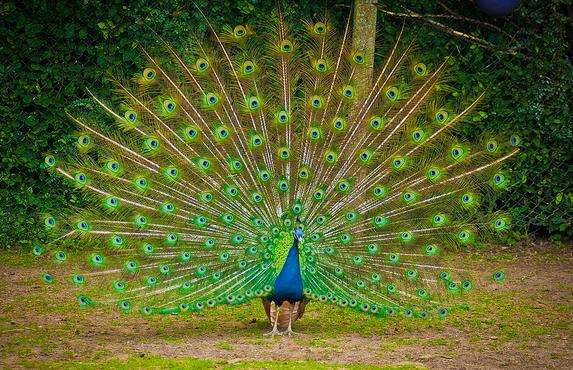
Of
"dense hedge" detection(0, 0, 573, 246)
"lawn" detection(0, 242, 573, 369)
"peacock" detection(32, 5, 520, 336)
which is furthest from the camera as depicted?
"dense hedge" detection(0, 0, 573, 246)

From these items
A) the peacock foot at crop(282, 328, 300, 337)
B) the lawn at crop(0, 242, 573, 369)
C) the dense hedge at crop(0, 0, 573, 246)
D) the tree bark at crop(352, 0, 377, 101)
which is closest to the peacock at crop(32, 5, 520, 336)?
the peacock foot at crop(282, 328, 300, 337)

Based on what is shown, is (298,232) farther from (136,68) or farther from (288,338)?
(136,68)

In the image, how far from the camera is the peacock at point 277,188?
24.3 feet

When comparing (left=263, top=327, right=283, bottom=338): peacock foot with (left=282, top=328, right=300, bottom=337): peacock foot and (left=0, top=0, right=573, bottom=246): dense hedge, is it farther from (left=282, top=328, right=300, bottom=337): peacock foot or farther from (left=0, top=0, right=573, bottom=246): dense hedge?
(left=0, top=0, right=573, bottom=246): dense hedge

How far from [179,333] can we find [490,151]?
288 centimetres

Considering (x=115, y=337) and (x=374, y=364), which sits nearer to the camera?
(x=374, y=364)

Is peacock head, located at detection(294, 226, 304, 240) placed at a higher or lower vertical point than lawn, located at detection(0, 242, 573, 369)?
higher

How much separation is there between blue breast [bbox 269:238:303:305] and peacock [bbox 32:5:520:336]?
1 centimetres

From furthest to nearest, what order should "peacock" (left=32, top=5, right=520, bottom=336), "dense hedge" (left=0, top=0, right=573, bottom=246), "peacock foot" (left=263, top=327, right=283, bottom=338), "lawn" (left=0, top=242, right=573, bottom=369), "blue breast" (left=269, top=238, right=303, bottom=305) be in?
"dense hedge" (left=0, top=0, right=573, bottom=246) < "peacock foot" (left=263, top=327, right=283, bottom=338) < "peacock" (left=32, top=5, right=520, bottom=336) < "blue breast" (left=269, top=238, right=303, bottom=305) < "lawn" (left=0, top=242, right=573, bottom=369)

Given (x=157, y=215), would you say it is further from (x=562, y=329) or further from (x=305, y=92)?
(x=562, y=329)

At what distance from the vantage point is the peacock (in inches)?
291

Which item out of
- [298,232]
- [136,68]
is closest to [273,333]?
[298,232]

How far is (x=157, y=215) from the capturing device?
7625 millimetres

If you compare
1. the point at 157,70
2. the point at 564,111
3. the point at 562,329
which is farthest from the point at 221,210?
the point at 564,111
